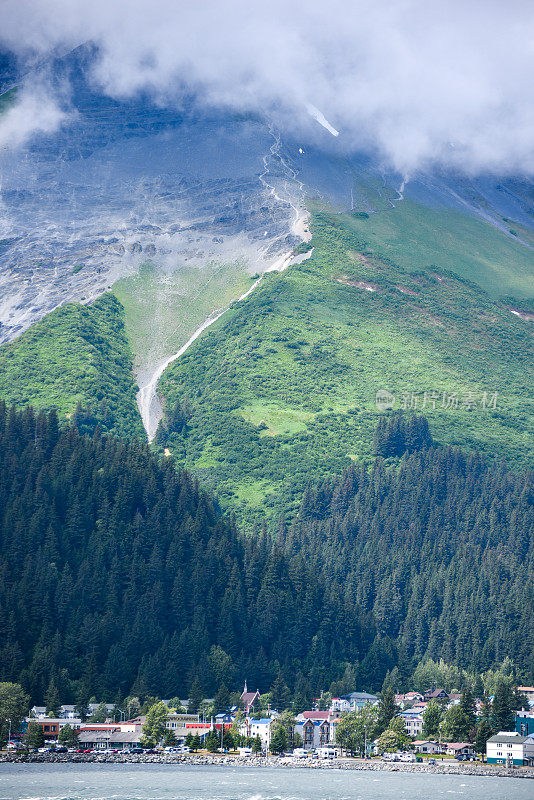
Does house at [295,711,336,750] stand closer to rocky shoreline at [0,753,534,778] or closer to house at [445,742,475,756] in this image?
rocky shoreline at [0,753,534,778]

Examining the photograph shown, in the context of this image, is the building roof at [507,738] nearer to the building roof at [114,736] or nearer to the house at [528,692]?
the house at [528,692]

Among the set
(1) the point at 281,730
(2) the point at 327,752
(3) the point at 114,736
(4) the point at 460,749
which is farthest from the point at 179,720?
(4) the point at 460,749

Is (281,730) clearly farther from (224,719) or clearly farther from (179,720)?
(179,720)

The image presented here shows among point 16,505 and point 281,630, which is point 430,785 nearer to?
point 281,630

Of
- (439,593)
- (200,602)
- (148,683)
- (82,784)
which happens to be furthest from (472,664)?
(82,784)

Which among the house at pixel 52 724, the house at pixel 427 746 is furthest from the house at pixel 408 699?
the house at pixel 52 724

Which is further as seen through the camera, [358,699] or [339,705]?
[358,699]

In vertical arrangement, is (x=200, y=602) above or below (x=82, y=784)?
above
